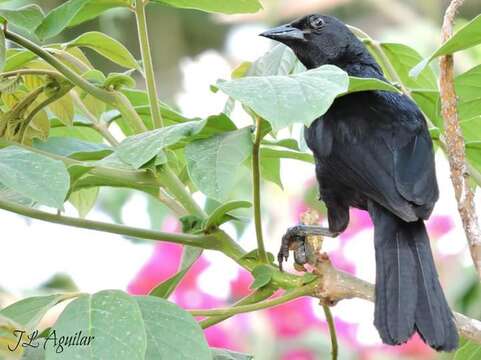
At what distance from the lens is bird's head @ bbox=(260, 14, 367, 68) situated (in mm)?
2793

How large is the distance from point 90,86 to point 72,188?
0.56 feet

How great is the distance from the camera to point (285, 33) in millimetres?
2645

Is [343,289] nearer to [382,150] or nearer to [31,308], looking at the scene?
[31,308]

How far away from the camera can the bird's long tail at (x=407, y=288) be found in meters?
1.77

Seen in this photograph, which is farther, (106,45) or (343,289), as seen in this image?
(106,45)

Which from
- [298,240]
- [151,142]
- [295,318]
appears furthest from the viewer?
[295,318]

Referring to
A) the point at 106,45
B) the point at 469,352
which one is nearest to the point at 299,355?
Answer: the point at 469,352

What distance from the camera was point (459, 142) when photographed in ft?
5.50

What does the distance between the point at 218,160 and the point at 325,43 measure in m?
1.40

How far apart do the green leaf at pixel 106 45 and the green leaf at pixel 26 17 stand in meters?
0.10

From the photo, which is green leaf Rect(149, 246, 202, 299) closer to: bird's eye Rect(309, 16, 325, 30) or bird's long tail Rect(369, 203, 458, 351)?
bird's long tail Rect(369, 203, 458, 351)

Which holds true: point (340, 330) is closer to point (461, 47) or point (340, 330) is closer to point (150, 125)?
point (150, 125)

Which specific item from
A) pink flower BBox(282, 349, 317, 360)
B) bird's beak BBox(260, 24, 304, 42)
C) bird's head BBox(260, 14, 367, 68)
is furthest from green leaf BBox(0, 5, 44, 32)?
pink flower BBox(282, 349, 317, 360)

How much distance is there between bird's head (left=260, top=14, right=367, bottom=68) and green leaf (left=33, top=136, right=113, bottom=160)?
1.12 meters
